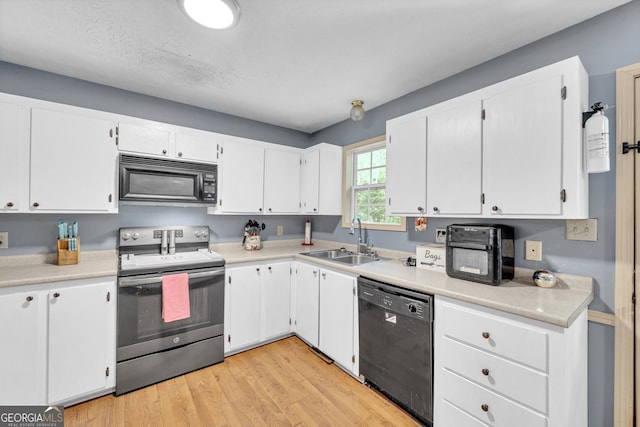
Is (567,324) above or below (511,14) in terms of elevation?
below

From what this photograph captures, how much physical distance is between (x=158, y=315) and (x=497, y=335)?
232cm

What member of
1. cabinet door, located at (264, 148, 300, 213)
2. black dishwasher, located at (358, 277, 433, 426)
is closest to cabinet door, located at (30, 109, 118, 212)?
cabinet door, located at (264, 148, 300, 213)

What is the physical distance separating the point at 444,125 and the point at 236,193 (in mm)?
2079

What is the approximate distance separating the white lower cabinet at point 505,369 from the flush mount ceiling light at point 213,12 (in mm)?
2052

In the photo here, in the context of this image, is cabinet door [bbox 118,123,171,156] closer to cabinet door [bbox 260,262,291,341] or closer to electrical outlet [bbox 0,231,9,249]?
electrical outlet [bbox 0,231,9,249]

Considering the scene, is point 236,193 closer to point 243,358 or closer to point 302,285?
point 302,285

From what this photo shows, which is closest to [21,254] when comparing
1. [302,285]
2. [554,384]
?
[302,285]

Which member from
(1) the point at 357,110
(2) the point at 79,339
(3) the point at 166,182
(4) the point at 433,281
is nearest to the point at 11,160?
(3) the point at 166,182

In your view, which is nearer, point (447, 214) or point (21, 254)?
point (447, 214)

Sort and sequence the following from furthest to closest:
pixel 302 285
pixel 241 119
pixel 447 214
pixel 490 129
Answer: pixel 241 119 → pixel 302 285 → pixel 447 214 → pixel 490 129

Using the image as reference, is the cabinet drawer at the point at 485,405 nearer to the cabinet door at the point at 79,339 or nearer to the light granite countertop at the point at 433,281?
the light granite countertop at the point at 433,281

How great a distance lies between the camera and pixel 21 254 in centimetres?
214

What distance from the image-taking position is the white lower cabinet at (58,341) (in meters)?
1.67

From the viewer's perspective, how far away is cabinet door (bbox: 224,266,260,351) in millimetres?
2500
